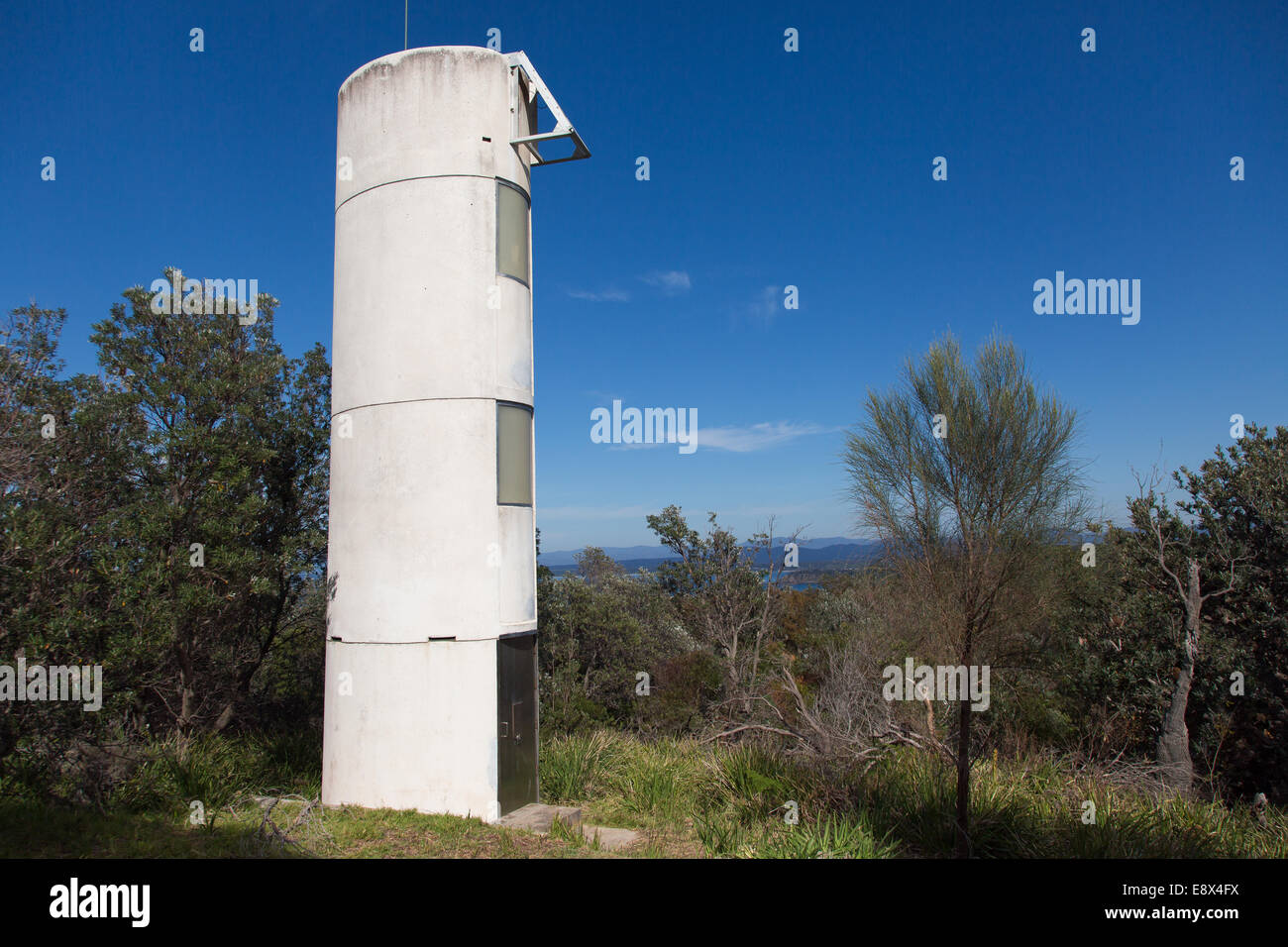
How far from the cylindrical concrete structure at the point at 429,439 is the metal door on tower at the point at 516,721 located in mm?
42

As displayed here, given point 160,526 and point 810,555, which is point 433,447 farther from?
point 810,555

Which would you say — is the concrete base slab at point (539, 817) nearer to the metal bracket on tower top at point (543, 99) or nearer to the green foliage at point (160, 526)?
the green foliage at point (160, 526)

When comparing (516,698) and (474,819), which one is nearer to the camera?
(474,819)

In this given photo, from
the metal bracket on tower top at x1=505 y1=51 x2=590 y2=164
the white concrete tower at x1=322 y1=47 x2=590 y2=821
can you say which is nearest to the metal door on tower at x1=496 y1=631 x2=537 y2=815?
the white concrete tower at x1=322 y1=47 x2=590 y2=821

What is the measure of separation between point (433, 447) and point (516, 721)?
Result: 3.27 meters

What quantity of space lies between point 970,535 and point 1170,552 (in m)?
9.01

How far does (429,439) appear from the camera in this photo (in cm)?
883

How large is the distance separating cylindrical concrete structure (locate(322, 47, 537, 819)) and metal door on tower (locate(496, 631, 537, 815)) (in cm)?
4

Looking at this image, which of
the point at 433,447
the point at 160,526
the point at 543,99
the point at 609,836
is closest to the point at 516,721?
the point at 609,836

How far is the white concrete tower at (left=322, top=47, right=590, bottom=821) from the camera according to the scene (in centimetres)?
848

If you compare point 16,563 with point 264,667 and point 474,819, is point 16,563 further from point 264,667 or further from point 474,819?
point 264,667
